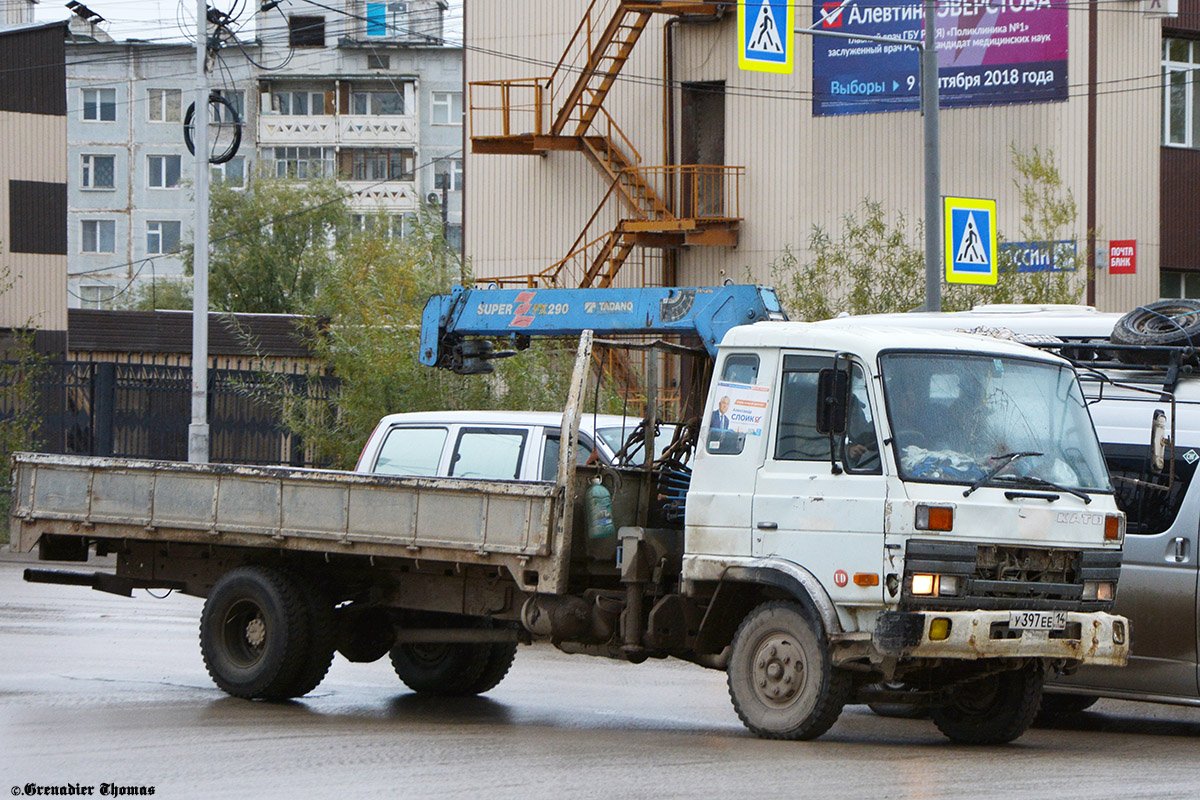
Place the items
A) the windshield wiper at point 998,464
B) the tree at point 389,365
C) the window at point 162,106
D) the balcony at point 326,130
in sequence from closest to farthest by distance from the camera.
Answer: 1. the windshield wiper at point 998,464
2. the tree at point 389,365
3. the balcony at point 326,130
4. the window at point 162,106

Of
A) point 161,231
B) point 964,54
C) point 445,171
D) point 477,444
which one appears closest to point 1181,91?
point 964,54

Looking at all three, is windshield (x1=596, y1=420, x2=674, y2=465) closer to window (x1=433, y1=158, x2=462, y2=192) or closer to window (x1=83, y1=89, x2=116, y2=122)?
window (x1=433, y1=158, x2=462, y2=192)

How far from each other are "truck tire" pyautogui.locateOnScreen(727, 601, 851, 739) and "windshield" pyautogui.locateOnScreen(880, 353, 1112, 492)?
3.74 ft

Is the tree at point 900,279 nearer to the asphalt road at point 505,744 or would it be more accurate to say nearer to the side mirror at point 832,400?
the asphalt road at point 505,744

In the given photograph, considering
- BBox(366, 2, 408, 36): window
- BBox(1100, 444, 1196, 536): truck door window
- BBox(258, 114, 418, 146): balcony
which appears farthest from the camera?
BBox(366, 2, 408, 36): window

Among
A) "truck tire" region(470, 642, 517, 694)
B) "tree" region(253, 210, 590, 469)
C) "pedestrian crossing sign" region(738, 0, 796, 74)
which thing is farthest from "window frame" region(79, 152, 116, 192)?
"truck tire" region(470, 642, 517, 694)

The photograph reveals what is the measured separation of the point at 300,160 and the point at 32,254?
34.9 m

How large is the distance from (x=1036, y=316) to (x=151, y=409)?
18.5 m

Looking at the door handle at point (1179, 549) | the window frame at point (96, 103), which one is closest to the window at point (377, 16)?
the window frame at point (96, 103)

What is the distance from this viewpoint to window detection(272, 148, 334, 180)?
6456cm

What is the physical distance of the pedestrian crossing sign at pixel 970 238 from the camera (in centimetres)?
1702

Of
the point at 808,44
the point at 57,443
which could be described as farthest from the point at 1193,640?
the point at 57,443

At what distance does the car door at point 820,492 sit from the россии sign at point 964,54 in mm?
17831

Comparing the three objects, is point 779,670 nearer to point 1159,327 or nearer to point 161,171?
point 1159,327
